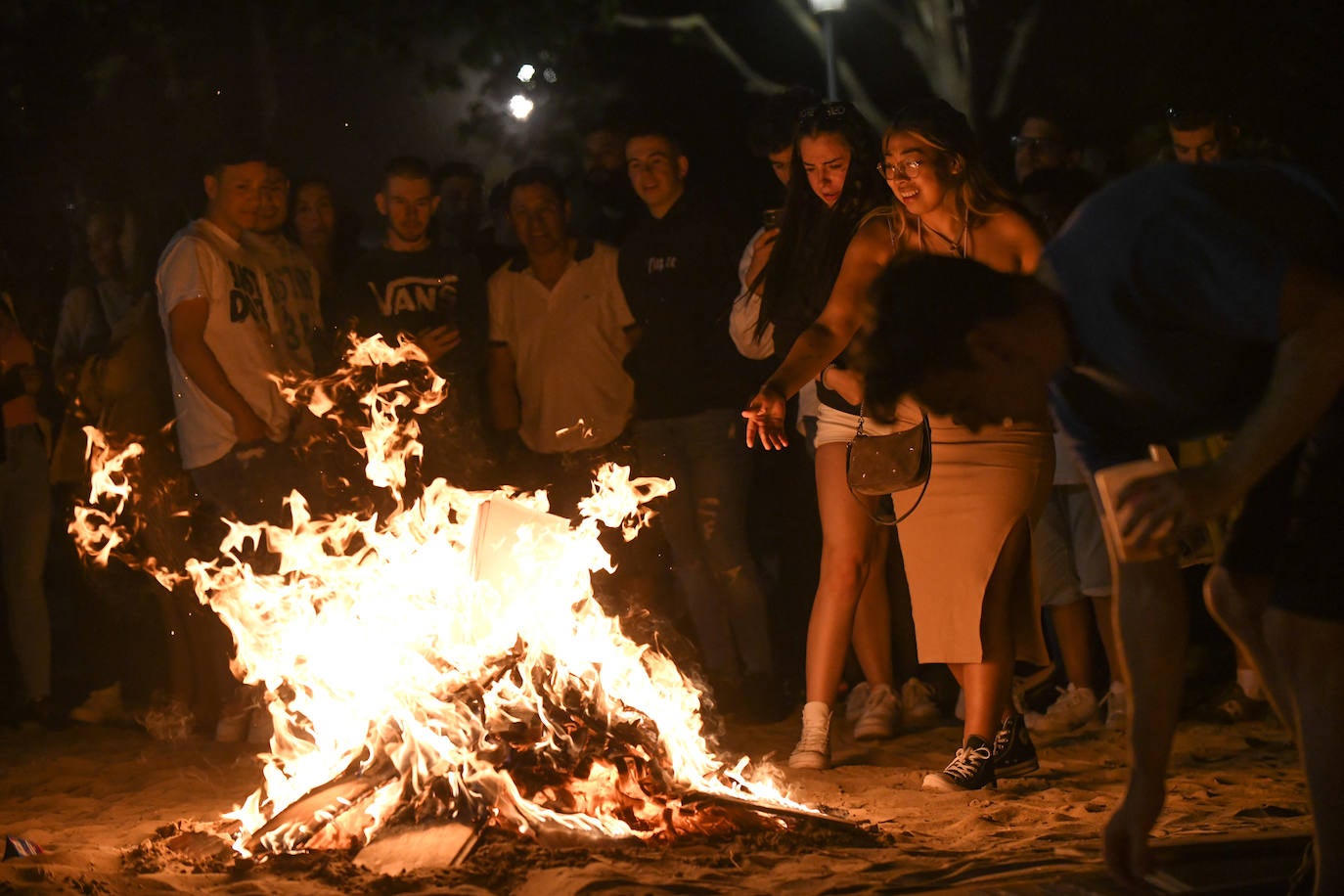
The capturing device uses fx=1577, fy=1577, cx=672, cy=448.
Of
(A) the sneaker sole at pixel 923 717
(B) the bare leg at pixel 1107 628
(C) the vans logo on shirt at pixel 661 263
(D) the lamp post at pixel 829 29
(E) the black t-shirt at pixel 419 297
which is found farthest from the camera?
(D) the lamp post at pixel 829 29

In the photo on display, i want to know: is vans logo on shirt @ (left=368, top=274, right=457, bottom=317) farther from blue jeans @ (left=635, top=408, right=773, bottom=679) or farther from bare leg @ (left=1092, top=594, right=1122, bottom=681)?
bare leg @ (left=1092, top=594, right=1122, bottom=681)

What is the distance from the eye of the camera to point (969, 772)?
18.7ft

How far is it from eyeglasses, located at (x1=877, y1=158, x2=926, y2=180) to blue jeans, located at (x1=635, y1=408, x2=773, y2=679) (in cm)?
203

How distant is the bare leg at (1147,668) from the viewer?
11.9 feet

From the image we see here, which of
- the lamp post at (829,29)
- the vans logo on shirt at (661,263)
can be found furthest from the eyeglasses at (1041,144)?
the lamp post at (829,29)

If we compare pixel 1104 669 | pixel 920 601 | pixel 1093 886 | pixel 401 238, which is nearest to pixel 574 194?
pixel 401 238

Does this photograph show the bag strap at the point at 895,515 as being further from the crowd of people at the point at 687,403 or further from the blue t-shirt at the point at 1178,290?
the blue t-shirt at the point at 1178,290

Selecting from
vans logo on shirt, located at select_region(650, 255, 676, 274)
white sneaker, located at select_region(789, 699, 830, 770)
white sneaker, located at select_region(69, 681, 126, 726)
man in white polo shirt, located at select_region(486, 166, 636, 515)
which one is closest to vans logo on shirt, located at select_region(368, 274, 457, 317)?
man in white polo shirt, located at select_region(486, 166, 636, 515)

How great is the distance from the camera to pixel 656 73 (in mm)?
20000

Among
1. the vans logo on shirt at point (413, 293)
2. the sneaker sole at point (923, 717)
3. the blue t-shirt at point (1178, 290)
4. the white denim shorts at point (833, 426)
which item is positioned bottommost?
the sneaker sole at point (923, 717)

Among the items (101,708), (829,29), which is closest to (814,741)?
(101,708)

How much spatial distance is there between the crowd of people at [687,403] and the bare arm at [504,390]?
0.05 ft

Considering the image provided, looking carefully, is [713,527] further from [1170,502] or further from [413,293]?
[1170,502]

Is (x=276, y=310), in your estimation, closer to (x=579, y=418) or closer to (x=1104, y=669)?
(x=579, y=418)
